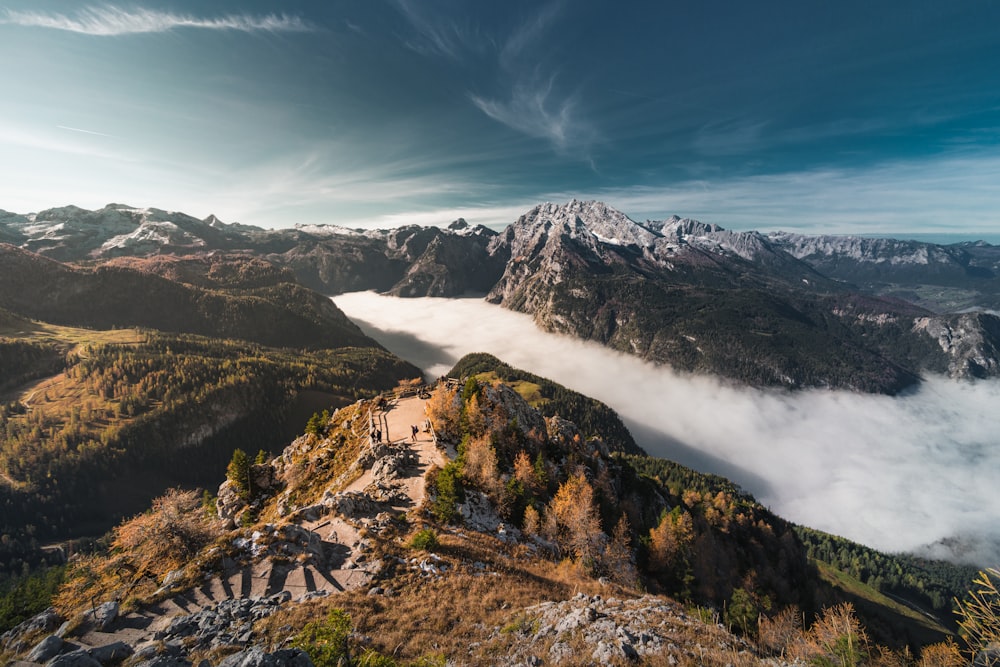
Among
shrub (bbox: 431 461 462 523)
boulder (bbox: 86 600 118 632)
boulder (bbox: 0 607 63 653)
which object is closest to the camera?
boulder (bbox: 0 607 63 653)

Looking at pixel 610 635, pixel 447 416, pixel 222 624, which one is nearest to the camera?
pixel 610 635

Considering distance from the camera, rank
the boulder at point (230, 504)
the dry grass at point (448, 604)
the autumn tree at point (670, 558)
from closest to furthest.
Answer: the dry grass at point (448, 604), the boulder at point (230, 504), the autumn tree at point (670, 558)

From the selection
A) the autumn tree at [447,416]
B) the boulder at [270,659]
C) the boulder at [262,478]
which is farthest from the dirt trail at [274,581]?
the boulder at [262,478]

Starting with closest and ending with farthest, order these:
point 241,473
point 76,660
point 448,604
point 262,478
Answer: point 76,660
point 448,604
point 241,473
point 262,478

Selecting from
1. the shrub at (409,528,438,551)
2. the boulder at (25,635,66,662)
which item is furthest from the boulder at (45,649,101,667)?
the shrub at (409,528,438,551)

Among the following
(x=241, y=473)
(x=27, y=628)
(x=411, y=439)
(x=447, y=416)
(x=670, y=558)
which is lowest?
(x=670, y=558)

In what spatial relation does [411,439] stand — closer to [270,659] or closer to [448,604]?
[448,604]

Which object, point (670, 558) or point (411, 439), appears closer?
point (670, 558)

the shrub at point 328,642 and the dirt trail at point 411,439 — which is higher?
the shrub at point 328,642

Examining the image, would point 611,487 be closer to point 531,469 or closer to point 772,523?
point 531,469

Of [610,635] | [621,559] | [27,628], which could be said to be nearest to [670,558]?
[621,559]

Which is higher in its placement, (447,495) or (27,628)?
(27,628)

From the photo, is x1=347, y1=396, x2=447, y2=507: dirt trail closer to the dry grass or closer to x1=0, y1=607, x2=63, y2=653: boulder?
the dry grass

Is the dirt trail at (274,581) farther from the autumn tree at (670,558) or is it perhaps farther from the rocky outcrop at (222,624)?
the autumn tree at (670,558)
